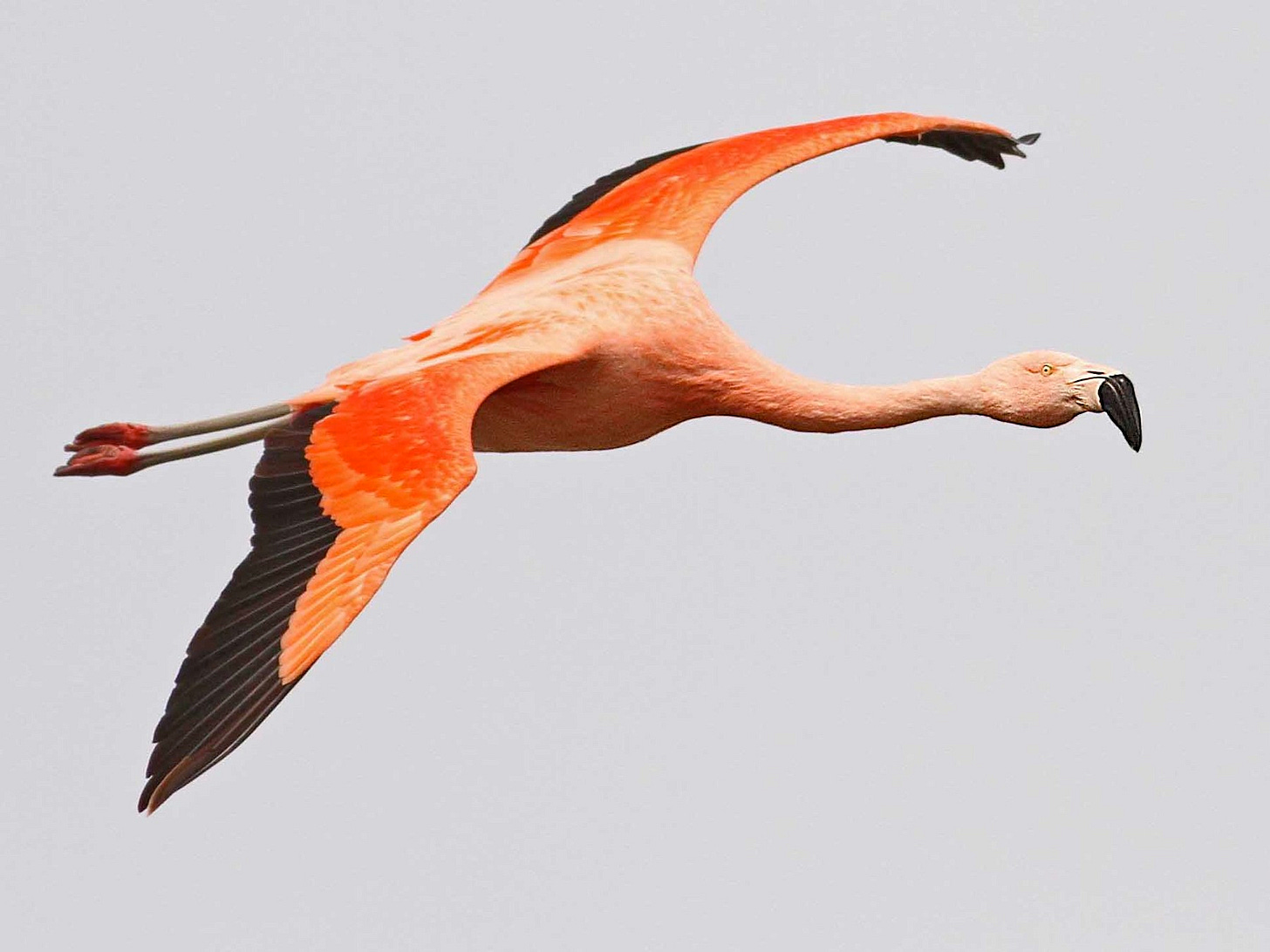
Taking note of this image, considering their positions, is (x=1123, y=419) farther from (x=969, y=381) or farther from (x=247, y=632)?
(x=247, y=632)

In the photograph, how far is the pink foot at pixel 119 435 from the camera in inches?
526

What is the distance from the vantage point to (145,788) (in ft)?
35.9

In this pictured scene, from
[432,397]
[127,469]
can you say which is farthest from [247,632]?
[127,469]

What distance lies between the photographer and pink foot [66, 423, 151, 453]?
13.4 m

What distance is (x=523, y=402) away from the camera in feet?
43.7

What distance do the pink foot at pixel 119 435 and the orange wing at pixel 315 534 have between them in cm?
131

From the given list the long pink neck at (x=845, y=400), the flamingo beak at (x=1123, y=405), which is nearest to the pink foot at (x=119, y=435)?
the long pink neck at (x=845, y=400)

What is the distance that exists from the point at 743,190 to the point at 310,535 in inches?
152

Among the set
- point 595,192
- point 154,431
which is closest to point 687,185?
point 595,192

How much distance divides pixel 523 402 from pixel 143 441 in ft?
6.08

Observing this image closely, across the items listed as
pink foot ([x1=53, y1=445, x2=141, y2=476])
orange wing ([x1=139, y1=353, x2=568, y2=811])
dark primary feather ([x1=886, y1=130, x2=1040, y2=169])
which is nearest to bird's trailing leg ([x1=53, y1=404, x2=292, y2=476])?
pink foot ([x1=53, y1=445, x2=141, y2=476])

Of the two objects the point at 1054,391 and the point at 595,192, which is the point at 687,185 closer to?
the point at 595,192

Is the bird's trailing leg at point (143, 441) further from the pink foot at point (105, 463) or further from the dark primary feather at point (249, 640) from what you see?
the dark primary feather at point (249, 640)

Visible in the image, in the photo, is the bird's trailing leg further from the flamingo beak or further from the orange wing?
the flamingo beak
